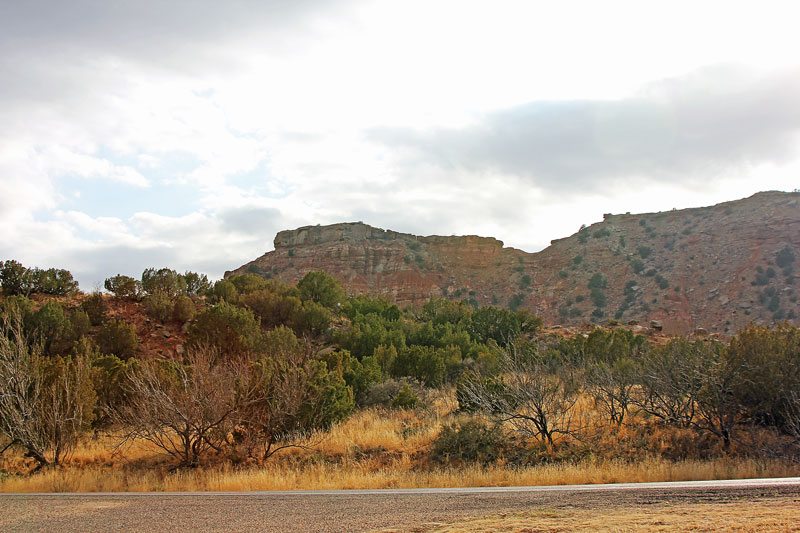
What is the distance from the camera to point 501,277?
78375mm

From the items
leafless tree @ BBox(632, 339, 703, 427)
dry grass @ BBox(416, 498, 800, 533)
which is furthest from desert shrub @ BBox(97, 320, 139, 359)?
dry grass @ BBox(416, 498, 800, 533)

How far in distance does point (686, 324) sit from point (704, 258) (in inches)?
487

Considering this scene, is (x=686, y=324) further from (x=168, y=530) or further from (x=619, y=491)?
(x=168, y=530)

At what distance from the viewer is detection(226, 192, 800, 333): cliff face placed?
57625 mm

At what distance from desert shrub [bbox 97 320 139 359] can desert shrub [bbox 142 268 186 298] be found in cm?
933

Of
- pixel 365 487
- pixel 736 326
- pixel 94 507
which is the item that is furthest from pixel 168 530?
pixel 736 326

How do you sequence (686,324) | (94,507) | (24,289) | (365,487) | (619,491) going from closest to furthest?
(619,491) → (94,507) → (365,487) → (24,289) → (686,324)

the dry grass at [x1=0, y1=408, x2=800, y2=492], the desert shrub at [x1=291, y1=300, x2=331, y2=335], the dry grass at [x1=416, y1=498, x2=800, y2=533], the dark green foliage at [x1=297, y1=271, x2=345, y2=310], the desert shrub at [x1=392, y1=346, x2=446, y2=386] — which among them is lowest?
the dry grass at [x1=0, y1=408, x2=800, y2=492]

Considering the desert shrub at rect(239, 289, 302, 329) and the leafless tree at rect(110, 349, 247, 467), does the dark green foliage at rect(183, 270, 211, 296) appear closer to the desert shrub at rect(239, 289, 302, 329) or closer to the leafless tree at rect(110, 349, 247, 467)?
the desert shrub at rect(239, 289, 302, 329)

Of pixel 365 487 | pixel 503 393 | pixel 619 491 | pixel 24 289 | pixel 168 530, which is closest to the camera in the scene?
pixel 168 530

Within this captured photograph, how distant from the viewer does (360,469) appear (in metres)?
13.5

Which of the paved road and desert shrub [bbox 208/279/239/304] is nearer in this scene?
the paved road

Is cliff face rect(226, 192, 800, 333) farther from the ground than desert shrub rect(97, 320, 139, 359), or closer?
farther from the ground

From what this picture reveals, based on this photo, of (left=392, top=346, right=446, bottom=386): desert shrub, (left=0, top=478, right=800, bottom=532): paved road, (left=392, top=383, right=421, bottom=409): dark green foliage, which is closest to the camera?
(left=0, top=478, right=800, bottom=532): paved road
